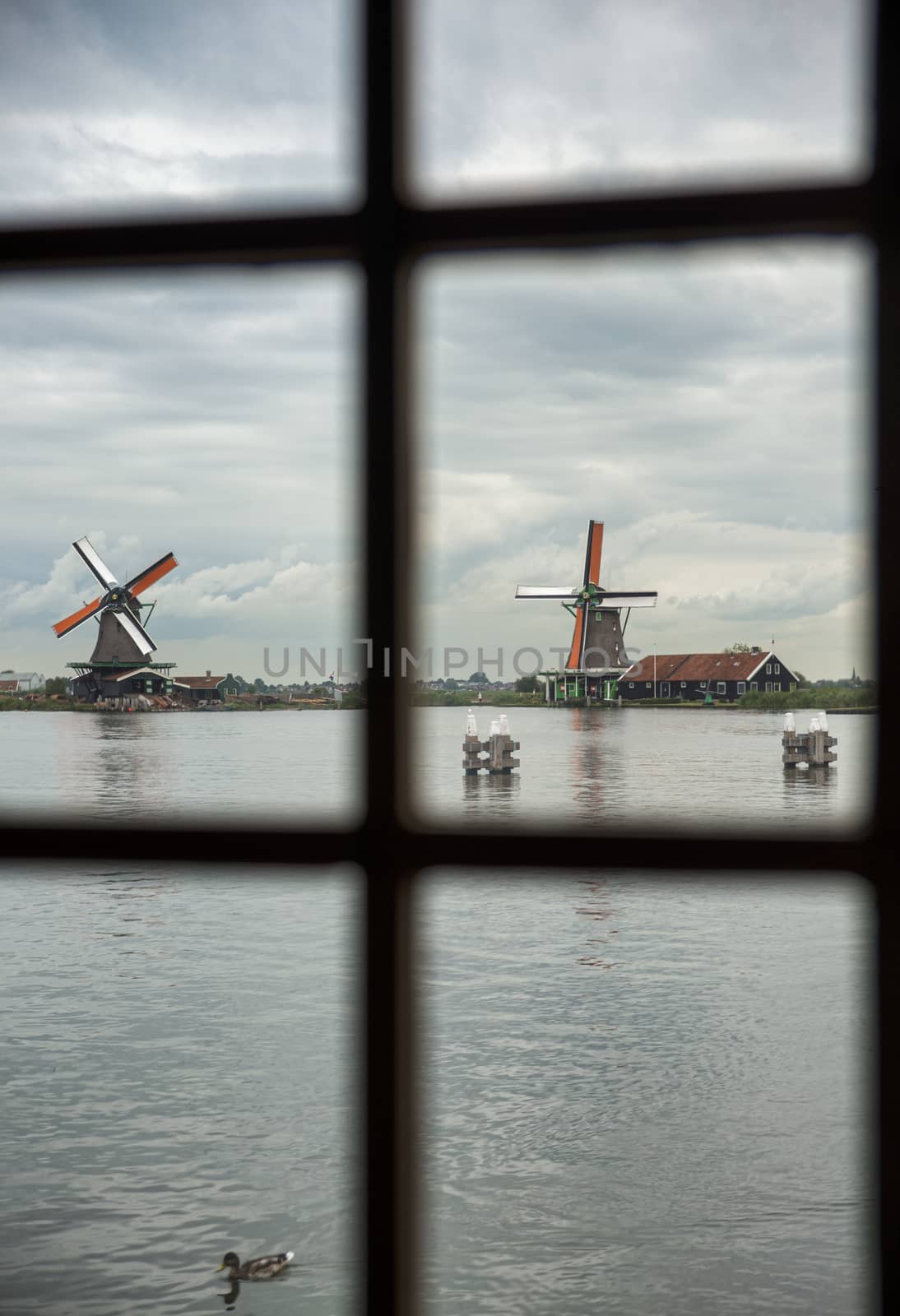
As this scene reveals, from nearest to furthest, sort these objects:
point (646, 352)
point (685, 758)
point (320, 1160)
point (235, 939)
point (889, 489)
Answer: point (889, 489)
point (320, 1160)
point (235, 939)
point (685, 758)
point (646, 352)

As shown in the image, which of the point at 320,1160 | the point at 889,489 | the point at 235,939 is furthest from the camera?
the point at 235,939

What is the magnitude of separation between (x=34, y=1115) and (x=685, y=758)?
34.2 m

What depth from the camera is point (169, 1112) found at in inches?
856

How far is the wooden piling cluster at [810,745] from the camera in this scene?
35.2 m

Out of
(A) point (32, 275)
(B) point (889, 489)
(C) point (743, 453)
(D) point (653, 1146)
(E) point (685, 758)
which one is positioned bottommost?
(D) point (653, 1146)

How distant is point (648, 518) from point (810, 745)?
21.4m

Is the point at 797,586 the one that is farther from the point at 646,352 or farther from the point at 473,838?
the point at 473,838

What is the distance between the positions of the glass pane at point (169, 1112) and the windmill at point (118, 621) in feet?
22.7

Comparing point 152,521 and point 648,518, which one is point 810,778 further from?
point 152,521

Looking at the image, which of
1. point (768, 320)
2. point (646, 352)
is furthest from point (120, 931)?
point (768, 320)

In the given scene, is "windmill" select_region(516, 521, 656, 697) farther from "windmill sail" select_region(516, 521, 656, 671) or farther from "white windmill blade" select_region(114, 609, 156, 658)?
"white windmill blade" select_region(114, 609, 156, 658)

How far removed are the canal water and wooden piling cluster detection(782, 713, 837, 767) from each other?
3.71 feet

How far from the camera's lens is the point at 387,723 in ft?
2.05

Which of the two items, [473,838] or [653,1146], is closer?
[473,838]
